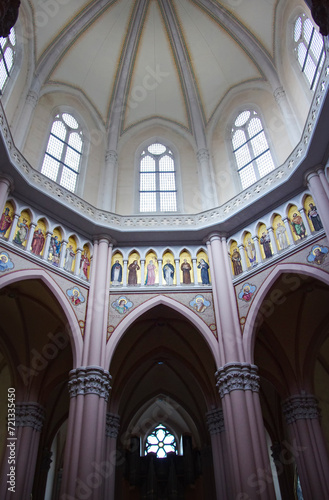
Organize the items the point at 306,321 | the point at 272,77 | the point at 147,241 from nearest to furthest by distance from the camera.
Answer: the point at 306,321 → the point at 147,241 → the point at 272,77

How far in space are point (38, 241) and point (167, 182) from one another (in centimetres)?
704

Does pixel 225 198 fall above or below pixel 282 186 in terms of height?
above

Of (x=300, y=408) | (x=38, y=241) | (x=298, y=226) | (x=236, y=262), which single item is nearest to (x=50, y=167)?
(x=38, y=241)

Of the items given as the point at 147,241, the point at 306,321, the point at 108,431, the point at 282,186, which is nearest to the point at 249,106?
the point at 282,186

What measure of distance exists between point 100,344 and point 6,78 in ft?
33.1

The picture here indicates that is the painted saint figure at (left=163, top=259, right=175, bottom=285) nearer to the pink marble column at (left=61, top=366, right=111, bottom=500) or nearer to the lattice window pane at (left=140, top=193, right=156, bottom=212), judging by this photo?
the lattice window pane at (left=140, top=193, right=156, bottom=212)

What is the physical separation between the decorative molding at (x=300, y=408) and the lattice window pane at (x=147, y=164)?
1112cm

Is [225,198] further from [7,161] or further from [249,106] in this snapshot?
[7,161]

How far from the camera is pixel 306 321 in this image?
15.8m

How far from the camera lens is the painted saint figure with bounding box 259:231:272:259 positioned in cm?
1479

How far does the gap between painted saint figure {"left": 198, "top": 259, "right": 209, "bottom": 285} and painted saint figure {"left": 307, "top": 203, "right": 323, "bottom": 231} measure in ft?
13.2

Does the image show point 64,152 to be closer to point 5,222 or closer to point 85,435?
point 5,222

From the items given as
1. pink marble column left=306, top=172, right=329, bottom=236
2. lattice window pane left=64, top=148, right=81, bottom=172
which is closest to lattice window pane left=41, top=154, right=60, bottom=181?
lattice window pane left=64, top=148, right=81, bottom=172

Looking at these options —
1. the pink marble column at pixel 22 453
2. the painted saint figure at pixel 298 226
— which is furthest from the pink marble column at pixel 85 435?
the painted saint figure at pixel 298 226
